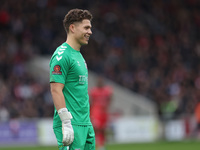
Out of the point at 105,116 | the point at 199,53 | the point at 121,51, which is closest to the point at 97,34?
the point at 121,51

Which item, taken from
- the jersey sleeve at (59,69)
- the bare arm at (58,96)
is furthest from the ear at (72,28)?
the bare arm at (58,96)

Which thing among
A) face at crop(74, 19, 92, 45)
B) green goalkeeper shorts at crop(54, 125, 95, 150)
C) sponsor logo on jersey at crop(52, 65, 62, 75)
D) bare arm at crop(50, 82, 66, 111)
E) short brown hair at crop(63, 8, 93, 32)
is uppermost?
short brown hair at crop(63, 8, 93, 32)

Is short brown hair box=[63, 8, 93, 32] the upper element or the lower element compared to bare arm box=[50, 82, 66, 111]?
upper

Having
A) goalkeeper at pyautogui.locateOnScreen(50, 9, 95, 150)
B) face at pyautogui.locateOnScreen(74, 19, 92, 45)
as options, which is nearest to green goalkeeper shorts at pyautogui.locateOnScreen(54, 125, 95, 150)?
goalkeeper at pyautogui.locateOnScreen(50, 9, 95, 150)

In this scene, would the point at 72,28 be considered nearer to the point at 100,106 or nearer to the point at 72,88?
the point at 72,88

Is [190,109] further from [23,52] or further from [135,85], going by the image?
[23,52]

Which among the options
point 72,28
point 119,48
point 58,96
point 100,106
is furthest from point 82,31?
point 119,48

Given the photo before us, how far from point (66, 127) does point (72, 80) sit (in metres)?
0.54

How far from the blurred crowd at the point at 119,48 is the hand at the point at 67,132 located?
12.9 m

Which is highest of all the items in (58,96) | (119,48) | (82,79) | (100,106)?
(119,48)

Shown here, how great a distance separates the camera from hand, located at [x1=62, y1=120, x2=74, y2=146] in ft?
16.5

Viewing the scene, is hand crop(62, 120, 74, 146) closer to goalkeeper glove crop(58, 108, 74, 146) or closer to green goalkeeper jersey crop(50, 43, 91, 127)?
goalkeeper glove crop(58, 108, 74, 146)

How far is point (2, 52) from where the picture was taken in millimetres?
20047

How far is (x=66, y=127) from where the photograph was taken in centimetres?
510
